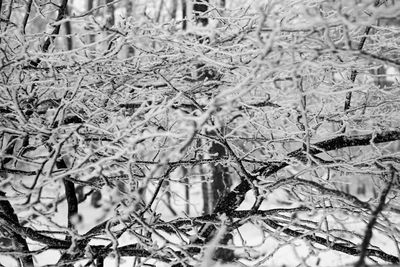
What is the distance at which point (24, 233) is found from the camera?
228 cm

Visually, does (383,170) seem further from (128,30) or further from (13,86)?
(13,86)

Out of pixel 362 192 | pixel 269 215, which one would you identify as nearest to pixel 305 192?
pixel 269 215

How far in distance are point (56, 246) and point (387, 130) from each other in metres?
2.05

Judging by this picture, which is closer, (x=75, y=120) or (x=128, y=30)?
(x=128, y=30)

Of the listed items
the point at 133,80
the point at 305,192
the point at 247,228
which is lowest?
the point at 247,228

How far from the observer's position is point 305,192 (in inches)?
102

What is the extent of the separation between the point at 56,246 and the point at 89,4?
1559 centimetres

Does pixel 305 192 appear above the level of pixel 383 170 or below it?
below

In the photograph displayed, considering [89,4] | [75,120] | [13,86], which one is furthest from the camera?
[89,4]

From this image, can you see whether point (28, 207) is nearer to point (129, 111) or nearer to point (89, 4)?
point (129, 111)

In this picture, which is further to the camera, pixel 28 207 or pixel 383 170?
pixel 383 170

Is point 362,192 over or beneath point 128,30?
beneath

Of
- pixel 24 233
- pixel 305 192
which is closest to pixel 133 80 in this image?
pixel 24 233

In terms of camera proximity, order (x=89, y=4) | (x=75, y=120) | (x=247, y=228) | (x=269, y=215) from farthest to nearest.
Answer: (x=89, y=4) < (x=247, y=228) < (x=75, y=120) < (x=269, y=215)
